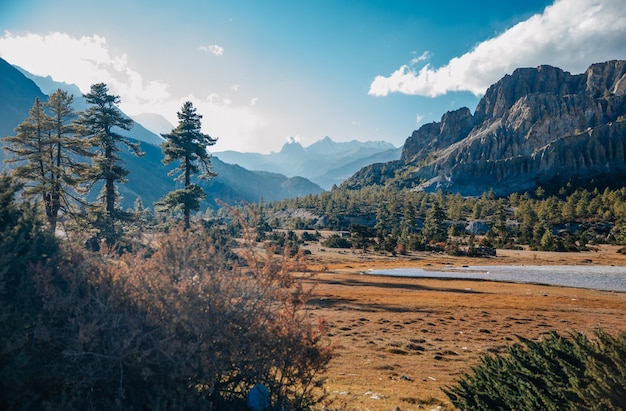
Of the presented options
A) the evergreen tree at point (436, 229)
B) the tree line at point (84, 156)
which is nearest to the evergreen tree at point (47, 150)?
the tree line at point (84, 156)

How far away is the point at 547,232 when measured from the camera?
68.2 m

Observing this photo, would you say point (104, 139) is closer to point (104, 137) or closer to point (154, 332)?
point (104, 137)

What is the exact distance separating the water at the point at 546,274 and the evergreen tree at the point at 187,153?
2112 centimetres

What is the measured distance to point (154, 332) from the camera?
486 cm

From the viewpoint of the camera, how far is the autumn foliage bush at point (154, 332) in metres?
4.64

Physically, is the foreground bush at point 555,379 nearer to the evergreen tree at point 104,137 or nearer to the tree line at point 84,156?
the tree line at point 84,156

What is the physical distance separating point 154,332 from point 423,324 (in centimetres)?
1521

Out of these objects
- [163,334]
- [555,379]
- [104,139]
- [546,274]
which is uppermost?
[104,139]

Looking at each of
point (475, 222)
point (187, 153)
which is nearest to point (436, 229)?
point (475, 222)

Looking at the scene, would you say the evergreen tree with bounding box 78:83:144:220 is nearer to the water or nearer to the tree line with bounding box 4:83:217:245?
the tree line with bounding box 4:83:217:245

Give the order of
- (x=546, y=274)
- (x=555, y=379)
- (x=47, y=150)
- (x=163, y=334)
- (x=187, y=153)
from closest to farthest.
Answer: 1. (x=163, y=334)
2. (x=555, y=379)
3. (x=47, y=150)
4. (x=187, y=153)
5. (x=546, y=274)

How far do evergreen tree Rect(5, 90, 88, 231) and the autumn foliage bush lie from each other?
2159 cm

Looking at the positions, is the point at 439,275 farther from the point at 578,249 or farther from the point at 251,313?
the point at 578,249

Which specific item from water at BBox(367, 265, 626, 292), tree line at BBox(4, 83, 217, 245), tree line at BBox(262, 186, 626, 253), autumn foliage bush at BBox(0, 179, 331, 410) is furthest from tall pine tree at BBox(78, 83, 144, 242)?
tree line at BBox(262, 186, 626, 253)
